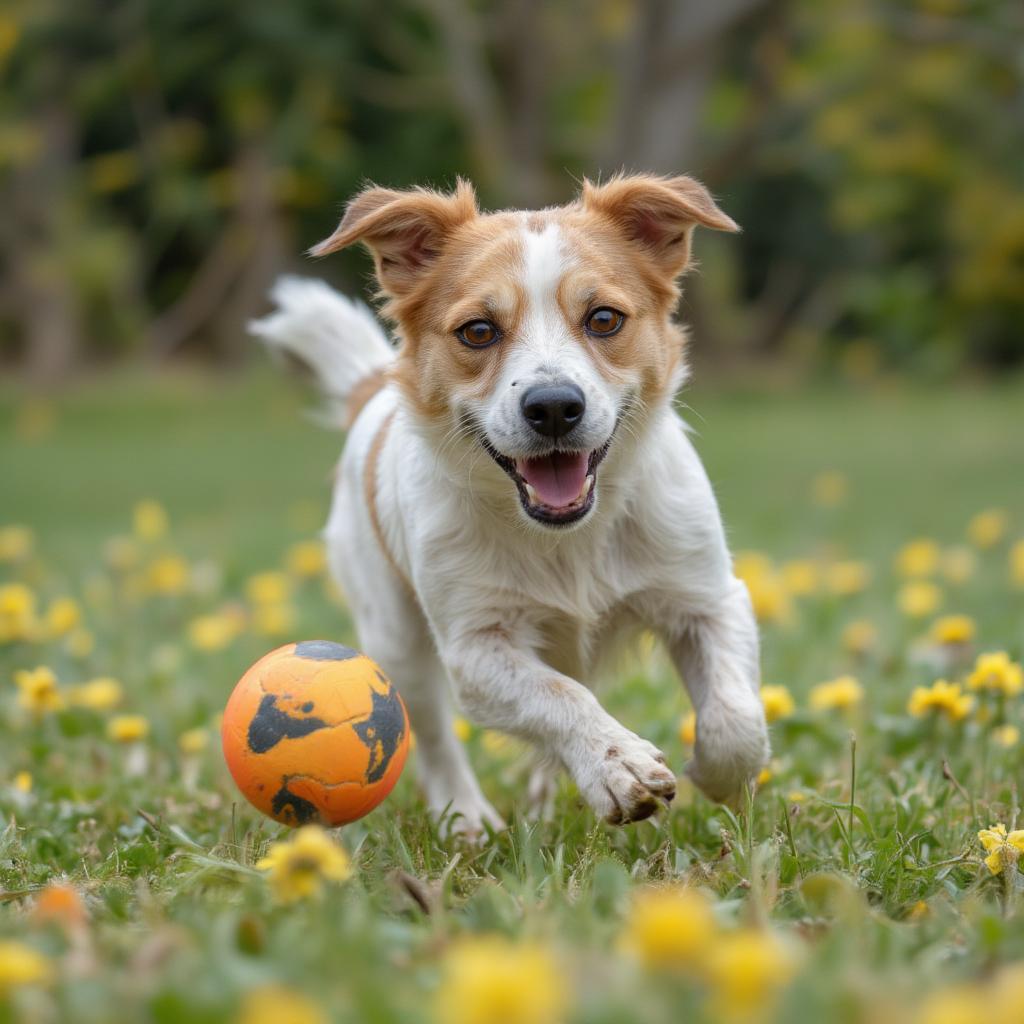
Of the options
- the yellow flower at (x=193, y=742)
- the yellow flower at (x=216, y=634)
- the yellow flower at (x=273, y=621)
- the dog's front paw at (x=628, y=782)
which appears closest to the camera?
the dog's front paw at (x=628, y=782)

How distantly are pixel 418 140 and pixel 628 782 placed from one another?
25562 mm

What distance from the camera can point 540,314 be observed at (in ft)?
12.1

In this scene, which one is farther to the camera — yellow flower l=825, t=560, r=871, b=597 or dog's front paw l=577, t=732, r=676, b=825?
yellow flower l=825, t=560, r=871, b=597

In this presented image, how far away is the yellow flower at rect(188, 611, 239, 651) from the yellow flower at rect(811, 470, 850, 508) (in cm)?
479

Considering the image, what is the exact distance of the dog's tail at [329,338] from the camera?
5090 millimetres

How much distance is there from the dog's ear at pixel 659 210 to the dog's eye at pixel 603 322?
14.8 inches

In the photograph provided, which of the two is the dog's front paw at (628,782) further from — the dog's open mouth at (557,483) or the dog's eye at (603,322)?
the dog's eye at (603,322)

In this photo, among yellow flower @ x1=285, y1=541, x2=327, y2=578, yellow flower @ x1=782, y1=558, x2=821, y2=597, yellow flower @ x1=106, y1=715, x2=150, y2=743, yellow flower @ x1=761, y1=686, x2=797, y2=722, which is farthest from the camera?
yellow flower @ x1=285, y1=541, x2=327, y2=578

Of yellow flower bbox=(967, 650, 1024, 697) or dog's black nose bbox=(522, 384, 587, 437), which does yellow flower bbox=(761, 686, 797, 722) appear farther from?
dog's black nose bbox=(522, 384, 587, 437)

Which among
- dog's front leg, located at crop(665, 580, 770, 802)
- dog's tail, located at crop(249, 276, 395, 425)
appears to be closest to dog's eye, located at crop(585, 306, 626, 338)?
dog's front leg, located at crop(665, 580, 770, 802)

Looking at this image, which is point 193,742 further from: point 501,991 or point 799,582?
point 501,991

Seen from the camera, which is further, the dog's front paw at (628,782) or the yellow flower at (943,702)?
the yellow flower at (943,702)

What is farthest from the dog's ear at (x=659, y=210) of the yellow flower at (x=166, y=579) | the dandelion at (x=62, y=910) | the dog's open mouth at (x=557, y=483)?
the yellow flower at (x=166, y=579)

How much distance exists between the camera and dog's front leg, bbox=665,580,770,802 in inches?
134
